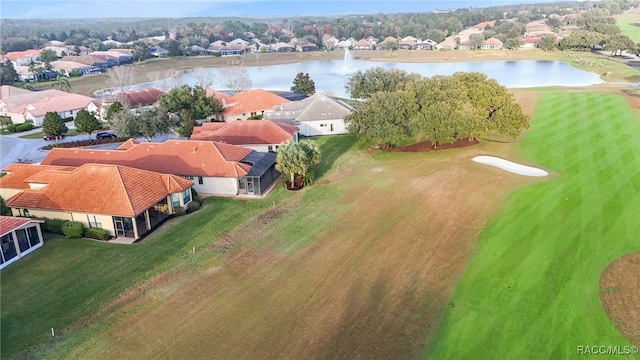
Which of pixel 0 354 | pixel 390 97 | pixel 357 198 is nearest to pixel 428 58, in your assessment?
pixel 390 97

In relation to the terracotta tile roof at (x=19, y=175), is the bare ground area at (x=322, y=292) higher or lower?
lower

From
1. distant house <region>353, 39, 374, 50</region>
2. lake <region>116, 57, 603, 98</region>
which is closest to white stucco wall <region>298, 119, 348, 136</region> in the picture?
lake <region>116, 57, 603, 98</region>

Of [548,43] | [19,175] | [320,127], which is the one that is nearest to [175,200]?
[19,175]

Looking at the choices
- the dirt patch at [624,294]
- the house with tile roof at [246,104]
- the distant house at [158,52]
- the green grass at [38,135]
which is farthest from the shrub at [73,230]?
the distant house at [158,52]

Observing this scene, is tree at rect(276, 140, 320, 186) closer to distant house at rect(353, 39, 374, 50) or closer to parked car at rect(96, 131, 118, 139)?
parked car at rect(96, 131, 118, 139)

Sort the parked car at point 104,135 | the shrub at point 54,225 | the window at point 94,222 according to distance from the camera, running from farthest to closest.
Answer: the parked car at point 104,135 < the shrub at point 54,225 < the window at point 94,222

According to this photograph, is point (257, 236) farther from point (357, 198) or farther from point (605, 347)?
point (605, 347)

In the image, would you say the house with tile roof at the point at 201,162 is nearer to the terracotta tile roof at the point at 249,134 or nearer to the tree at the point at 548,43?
the terracotta tile roof at the point at 249,134
